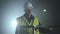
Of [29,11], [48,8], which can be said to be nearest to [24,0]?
[29,11]

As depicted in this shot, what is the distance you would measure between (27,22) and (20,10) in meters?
0.12

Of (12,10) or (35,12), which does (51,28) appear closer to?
(35,12)

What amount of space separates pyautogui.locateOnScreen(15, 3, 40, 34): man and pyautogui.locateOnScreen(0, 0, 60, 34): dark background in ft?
0.11

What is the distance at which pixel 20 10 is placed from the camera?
1.17 metres

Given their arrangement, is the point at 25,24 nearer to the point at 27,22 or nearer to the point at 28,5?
the point at 27,22

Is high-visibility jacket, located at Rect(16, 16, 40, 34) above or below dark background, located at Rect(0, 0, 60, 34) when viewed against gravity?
below

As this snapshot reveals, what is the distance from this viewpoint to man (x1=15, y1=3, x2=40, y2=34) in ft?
3.74

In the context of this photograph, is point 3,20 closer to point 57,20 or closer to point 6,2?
point 6,2

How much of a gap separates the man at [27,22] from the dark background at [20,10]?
4 cm

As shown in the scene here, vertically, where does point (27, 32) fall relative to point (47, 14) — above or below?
below

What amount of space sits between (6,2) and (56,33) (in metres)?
0.50

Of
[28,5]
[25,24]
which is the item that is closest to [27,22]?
[25,24]

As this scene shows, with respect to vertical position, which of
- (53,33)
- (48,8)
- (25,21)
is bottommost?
(53,33)

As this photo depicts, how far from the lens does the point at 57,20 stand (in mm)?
1188
